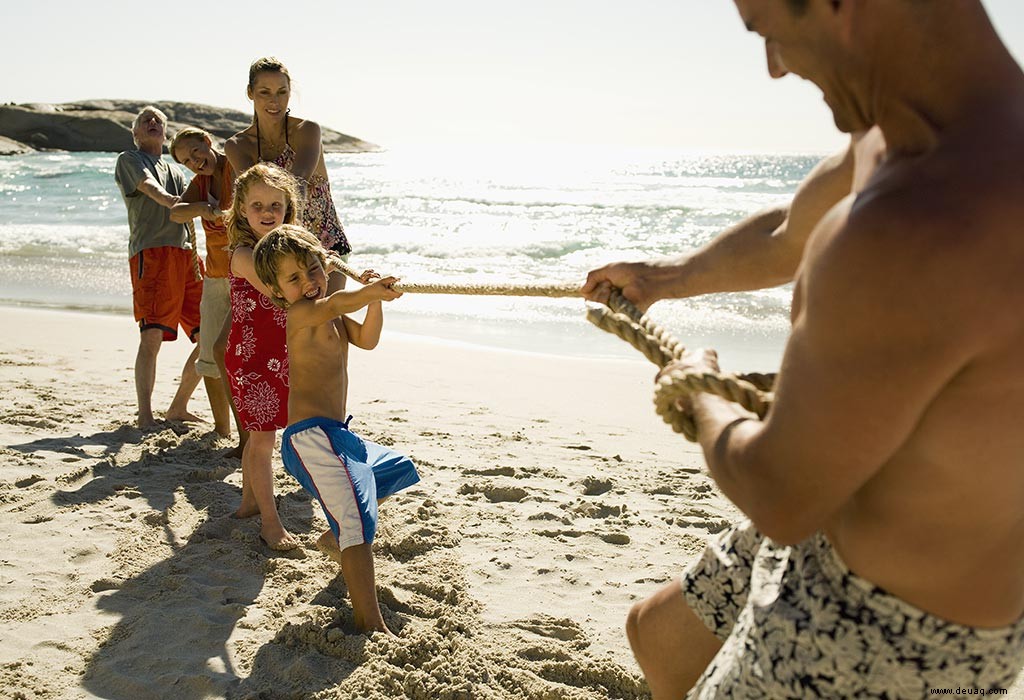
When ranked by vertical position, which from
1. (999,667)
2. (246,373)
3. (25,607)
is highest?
(999,667)

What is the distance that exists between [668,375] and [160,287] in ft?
14.9

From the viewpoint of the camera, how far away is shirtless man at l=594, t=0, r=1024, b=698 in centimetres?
112

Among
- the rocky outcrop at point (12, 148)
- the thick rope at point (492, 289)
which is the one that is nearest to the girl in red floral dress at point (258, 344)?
the thick rope at point (492, 289)

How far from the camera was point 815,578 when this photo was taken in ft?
4.54

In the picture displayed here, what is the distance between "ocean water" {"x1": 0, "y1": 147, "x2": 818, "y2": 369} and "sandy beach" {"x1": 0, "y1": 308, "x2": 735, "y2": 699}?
119 cm

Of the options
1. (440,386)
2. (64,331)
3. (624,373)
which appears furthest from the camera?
(64,331)

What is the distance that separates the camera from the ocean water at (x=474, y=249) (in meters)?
8.58

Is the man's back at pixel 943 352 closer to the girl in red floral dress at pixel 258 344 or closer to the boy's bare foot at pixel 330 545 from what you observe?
the boy's bare foot at pixel 330 545

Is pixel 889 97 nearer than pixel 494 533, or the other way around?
pixel 889 97

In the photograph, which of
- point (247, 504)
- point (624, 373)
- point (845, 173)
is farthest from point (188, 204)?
point (845, 173)

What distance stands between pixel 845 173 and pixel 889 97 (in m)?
0.48

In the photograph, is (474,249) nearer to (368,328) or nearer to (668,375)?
(368,328)

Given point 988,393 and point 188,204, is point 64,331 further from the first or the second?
point 988,393

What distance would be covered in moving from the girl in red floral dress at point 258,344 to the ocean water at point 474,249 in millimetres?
1352
